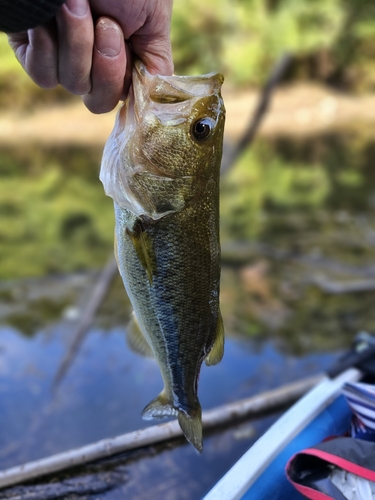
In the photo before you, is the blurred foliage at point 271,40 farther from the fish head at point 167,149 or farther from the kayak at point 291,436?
the fish head at point 167,149

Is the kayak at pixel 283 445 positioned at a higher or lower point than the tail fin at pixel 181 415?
lower

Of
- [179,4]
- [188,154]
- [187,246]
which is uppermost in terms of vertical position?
[179,4]

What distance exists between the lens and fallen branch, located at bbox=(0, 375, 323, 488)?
7.40 ft

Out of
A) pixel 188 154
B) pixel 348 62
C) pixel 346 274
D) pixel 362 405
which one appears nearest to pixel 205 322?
pixel 188 154

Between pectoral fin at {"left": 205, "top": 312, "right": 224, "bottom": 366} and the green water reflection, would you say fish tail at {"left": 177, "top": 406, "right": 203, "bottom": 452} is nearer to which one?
pectoral fin at {"left": 205, "top": 312, "right": 224, "bottom": 366}

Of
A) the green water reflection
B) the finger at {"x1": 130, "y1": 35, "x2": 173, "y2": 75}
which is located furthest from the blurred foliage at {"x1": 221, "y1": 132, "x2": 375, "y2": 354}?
the finger at {"x1": 130, "y1": 35, "x2": 173, "y2": 75}

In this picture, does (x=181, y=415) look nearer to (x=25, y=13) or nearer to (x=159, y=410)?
(x=159, y=410)

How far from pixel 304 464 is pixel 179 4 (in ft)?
105

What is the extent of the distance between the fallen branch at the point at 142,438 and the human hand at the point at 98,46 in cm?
172

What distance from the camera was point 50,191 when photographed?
39.3 ft

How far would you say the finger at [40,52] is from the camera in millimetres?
1257

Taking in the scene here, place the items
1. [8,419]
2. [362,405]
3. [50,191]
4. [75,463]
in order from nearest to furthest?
[362,405]
[75,463]
[8,419]
[50,191]

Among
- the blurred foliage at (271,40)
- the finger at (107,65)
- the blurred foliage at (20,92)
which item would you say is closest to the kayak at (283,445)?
the finger at (107,65)

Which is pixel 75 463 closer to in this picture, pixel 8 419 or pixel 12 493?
pixel 12 493
